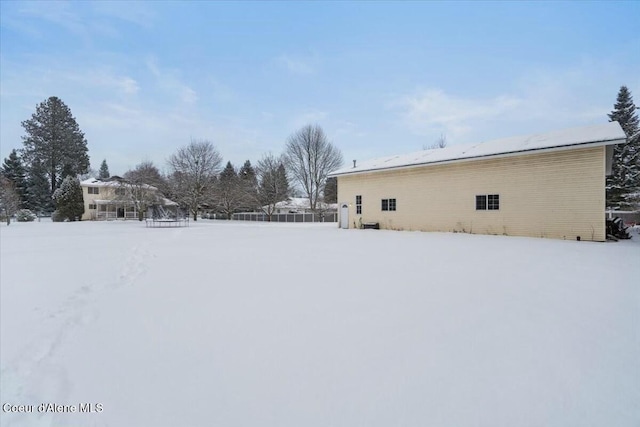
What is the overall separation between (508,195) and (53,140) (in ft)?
188

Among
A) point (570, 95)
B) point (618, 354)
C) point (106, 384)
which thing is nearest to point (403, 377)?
point (618, 354)

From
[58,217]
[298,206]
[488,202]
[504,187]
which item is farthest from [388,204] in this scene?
[58,217]

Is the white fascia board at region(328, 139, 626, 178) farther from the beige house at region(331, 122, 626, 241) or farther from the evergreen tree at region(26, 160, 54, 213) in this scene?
the evergreen tree at region(26, 160, 54, 213)

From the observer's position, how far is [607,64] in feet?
51.9

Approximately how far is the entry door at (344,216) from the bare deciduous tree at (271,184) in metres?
18.2

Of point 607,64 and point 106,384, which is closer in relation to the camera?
point 106,384

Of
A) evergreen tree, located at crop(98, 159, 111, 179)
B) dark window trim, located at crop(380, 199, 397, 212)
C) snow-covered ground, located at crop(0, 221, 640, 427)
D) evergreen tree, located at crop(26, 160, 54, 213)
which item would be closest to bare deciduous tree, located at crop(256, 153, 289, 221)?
dark window trim, located at crop(380, 199, 397, 212)

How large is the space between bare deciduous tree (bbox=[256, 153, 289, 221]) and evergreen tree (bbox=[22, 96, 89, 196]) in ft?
89.2

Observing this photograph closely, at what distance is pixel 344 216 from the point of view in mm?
21875

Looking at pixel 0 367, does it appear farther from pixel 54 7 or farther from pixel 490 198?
pixel 490 198

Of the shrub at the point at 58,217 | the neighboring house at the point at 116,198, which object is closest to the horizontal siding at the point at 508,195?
the neighboring house at the point at 116,198

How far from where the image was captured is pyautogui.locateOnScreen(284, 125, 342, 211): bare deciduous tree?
40281mm

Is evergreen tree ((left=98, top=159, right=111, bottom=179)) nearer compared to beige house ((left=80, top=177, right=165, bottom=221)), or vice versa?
beige house ((left=80, top=177, right=165, bottom=221))

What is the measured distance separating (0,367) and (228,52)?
19.5 metres
